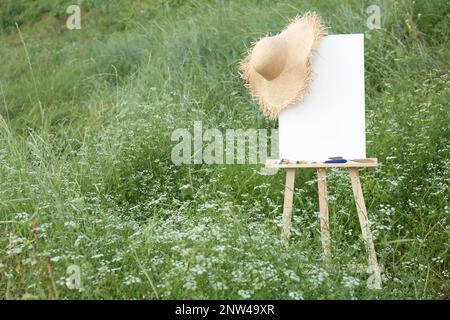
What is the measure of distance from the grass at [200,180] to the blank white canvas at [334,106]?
32 cm

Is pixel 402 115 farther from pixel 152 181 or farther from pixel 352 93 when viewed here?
pixel 152 181

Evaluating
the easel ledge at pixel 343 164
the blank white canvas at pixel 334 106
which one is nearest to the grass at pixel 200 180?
the easel ledge at pixel 343 164

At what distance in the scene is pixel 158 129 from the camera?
5.39 m

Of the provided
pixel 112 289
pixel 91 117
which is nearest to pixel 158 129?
pixel 91 117

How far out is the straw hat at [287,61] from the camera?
12.8ft

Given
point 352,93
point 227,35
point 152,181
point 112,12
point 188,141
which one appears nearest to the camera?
point 352,93

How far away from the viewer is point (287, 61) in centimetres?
399

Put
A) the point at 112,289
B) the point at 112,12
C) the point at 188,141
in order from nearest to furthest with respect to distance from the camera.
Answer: the point at 112,289 < the point at 188,141 < the point at 112,12

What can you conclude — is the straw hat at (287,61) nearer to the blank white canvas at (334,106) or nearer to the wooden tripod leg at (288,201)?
the blank white canvas at (334,106)

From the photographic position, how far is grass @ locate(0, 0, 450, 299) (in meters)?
3.26

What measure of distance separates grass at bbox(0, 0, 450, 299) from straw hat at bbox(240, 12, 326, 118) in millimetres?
572

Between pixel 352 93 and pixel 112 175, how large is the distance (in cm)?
193

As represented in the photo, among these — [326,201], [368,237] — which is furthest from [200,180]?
[368,237]

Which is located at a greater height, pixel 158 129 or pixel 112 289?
pixel 158 129
